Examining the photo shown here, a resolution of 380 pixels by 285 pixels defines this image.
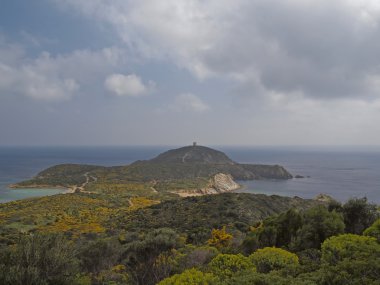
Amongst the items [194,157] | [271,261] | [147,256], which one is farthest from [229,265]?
[194,157]

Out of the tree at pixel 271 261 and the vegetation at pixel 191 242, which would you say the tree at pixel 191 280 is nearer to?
the vegetation at pixel 191 242

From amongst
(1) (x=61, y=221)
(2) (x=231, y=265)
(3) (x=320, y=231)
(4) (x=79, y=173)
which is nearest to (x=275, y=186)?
(4) (x=79, y=173)

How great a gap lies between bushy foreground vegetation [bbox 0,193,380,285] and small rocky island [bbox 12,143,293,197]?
136 ft

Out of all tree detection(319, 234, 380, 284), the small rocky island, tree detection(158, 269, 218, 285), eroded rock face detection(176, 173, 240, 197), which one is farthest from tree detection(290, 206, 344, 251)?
eroded rock face detection(176, 173, 240, 197)

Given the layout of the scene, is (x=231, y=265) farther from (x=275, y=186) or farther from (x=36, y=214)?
(x=275, y=186)

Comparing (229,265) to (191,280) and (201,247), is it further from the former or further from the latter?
(201,247)

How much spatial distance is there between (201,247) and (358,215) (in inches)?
528

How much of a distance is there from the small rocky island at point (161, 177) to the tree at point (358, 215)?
65.9 meters

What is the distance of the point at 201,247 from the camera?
25.6 metres

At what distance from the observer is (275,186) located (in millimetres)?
120062

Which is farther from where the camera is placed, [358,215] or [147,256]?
[358,215]

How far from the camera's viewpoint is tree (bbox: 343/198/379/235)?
27094mm

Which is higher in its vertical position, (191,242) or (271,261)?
(271,261)

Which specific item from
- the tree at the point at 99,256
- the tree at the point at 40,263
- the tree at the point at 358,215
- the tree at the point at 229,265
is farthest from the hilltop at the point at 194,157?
the tree at the point at 40,263
